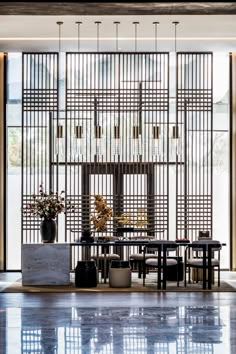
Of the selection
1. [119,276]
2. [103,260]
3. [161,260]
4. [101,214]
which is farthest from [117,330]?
[103,260]

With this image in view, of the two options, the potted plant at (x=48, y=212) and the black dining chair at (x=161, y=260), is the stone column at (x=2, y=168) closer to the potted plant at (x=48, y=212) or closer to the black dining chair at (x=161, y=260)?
the potted plant at (x=48, y=212)

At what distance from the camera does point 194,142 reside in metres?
13.6

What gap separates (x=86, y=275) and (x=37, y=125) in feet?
11.7

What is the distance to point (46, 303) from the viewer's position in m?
9.51

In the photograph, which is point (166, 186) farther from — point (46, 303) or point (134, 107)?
point (46, 303)

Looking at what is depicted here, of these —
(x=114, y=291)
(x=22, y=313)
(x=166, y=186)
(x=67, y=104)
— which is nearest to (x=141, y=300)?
(x=114, y=291)

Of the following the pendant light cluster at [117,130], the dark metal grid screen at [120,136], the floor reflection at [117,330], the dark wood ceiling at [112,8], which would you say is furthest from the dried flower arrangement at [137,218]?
the dark wood ceiling at [112,8]

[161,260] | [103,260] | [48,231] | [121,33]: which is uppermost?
[121,33]

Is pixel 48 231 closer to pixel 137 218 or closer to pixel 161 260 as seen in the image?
pixel 161 260

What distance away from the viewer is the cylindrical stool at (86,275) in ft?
36.9

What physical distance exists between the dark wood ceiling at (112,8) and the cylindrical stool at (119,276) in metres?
3.88

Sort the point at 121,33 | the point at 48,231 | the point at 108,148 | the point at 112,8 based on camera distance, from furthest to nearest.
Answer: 1. the point at 108,148
2. the point at 121,33
3. the point at 48,231
4. the point at 112,8

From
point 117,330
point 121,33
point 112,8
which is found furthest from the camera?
point 121,33

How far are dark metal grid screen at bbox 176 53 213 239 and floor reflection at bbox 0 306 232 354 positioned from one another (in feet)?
14.4
